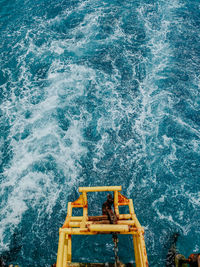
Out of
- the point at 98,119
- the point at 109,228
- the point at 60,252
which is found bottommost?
the point at 60,252

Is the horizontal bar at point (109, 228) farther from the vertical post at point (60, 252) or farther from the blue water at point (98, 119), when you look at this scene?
the blue water at point (98, 119)

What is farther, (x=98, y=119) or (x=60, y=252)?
(x=98, y=119)

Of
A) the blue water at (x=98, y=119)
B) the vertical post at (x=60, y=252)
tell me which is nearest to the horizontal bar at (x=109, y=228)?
the vertical post at (x=60, y=252)

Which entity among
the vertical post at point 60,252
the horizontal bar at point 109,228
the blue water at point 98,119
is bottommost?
the vertical post at point 60,252

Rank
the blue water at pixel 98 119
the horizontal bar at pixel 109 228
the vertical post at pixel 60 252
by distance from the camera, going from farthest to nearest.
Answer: the blue water at pixel 98 119, the horizontal bar at pixel 109 228, the vertical post at pixel 60 252

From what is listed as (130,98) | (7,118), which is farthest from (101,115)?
(7,118)

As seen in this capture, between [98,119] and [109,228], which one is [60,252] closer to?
[109,228]

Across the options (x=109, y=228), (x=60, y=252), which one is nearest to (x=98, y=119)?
(x=109, y=228)

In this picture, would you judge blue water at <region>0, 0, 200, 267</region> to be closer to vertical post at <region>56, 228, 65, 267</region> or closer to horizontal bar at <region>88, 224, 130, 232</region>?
vertical post at <region>56, 228, 65, 267</region>
